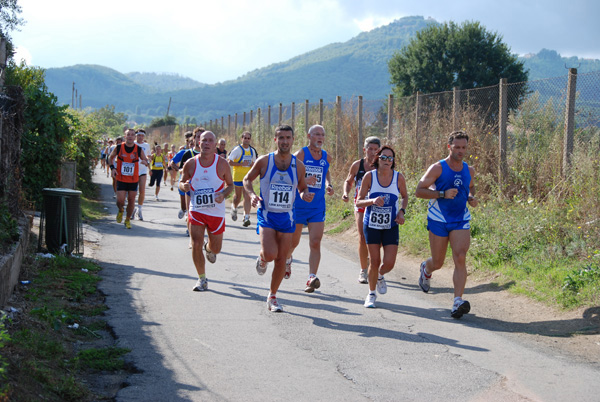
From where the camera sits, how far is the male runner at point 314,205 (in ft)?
30.5

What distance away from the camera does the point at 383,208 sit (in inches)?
335

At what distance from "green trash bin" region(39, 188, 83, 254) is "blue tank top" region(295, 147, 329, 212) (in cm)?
369

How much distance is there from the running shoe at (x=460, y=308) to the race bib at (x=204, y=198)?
3.33 meters

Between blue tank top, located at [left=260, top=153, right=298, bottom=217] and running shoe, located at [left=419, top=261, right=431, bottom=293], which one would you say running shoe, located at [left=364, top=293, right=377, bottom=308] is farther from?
blue tank top, located at [left=260, top=153, right=298, bottom=217]

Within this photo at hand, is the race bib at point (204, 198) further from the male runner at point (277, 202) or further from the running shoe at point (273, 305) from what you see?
the running shoe at point (273, 305)

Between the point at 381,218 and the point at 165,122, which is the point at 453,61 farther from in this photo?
the point at 165,122

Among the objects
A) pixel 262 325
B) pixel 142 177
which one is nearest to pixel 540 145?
pixel 262 325

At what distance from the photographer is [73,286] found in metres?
8.61

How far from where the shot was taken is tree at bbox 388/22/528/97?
165ft

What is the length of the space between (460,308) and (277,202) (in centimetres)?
236

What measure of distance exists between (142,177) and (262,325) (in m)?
10.2

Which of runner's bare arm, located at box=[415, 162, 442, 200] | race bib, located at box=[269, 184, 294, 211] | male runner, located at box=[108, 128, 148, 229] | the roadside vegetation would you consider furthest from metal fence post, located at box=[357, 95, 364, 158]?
race bib, located at box=[269, 184, 294, 211]

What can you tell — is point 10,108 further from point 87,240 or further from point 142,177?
point 142,177

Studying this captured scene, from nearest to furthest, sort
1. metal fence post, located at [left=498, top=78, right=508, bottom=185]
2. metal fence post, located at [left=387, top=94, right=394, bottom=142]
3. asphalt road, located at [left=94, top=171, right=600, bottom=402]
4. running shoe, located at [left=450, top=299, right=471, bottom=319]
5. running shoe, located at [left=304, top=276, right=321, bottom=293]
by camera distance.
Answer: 1. asphalt road, located at [left=94, top=171, right=600, bottom=402]
2. running shoe, located at [left=450, top=299, right=471, bottom=319]
3. running shoe, located at [left=304, top=276, right=321, bottom=293]
4. metal fence post, located at [left=498, top=78, right=508, bottom=185]
5. metal fence post, located at [left=387, top=94, right=394, bottom=142]
